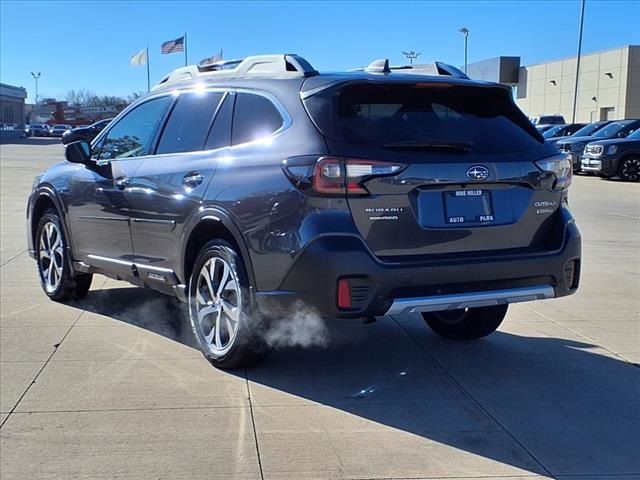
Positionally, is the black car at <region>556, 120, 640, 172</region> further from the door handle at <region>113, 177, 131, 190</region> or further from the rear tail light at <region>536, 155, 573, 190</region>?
the door handle at <region>113, 177, 131, 190</region>

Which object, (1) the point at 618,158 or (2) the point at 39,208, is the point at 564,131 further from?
(2) the point at 39,208

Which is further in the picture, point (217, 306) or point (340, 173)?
point (217, 306)

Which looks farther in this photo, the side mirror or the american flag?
the american flag

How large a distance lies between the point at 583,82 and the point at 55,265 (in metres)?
59.1

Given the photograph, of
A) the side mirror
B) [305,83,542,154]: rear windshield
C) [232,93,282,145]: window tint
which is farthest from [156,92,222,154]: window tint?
[305,83,542,154]: rear windshield

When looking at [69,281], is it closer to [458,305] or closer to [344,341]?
[344,341]

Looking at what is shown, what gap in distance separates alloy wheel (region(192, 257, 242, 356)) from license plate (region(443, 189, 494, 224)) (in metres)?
1.35

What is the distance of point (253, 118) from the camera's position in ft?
15.4

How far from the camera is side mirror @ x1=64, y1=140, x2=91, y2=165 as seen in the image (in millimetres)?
6031

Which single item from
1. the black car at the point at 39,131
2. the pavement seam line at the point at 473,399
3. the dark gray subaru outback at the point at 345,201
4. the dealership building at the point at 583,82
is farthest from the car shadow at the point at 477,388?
the black car at the point at 39,131

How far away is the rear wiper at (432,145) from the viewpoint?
13.7 feet

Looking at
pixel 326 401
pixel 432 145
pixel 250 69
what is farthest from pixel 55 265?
pixel 432 145

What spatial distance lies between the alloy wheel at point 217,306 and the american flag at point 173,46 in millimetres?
36790

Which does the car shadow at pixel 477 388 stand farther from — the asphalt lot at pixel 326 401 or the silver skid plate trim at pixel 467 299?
the silver skid plate trim at pixel 467 299
